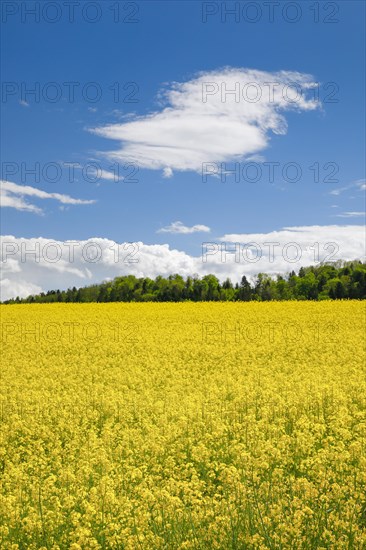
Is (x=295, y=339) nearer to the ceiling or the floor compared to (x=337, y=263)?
nearer to the floor

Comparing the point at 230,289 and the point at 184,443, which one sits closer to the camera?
the point at 184,443

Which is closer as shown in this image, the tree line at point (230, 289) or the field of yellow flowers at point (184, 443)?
the field of yellow flowers at point (184, 443)

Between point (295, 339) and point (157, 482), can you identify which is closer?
point (157, 482)

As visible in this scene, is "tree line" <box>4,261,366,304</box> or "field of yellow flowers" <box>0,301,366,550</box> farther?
"tree line" <box>4,261,366,304</box>

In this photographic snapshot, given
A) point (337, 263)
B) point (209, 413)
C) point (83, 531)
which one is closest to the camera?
point (83, 531)

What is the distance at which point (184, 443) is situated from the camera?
8555 millimetres

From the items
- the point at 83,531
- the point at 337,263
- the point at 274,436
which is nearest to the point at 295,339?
the point at 274,436

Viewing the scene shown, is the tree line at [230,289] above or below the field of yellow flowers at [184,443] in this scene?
above

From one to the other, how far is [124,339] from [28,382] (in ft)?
24.9

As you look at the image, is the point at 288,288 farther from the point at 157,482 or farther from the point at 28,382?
the point at 157,482

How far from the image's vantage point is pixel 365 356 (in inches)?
661

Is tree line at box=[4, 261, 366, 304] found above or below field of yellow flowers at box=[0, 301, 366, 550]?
above

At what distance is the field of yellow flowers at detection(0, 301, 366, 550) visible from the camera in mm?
5422

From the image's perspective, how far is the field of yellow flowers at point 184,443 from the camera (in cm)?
542
